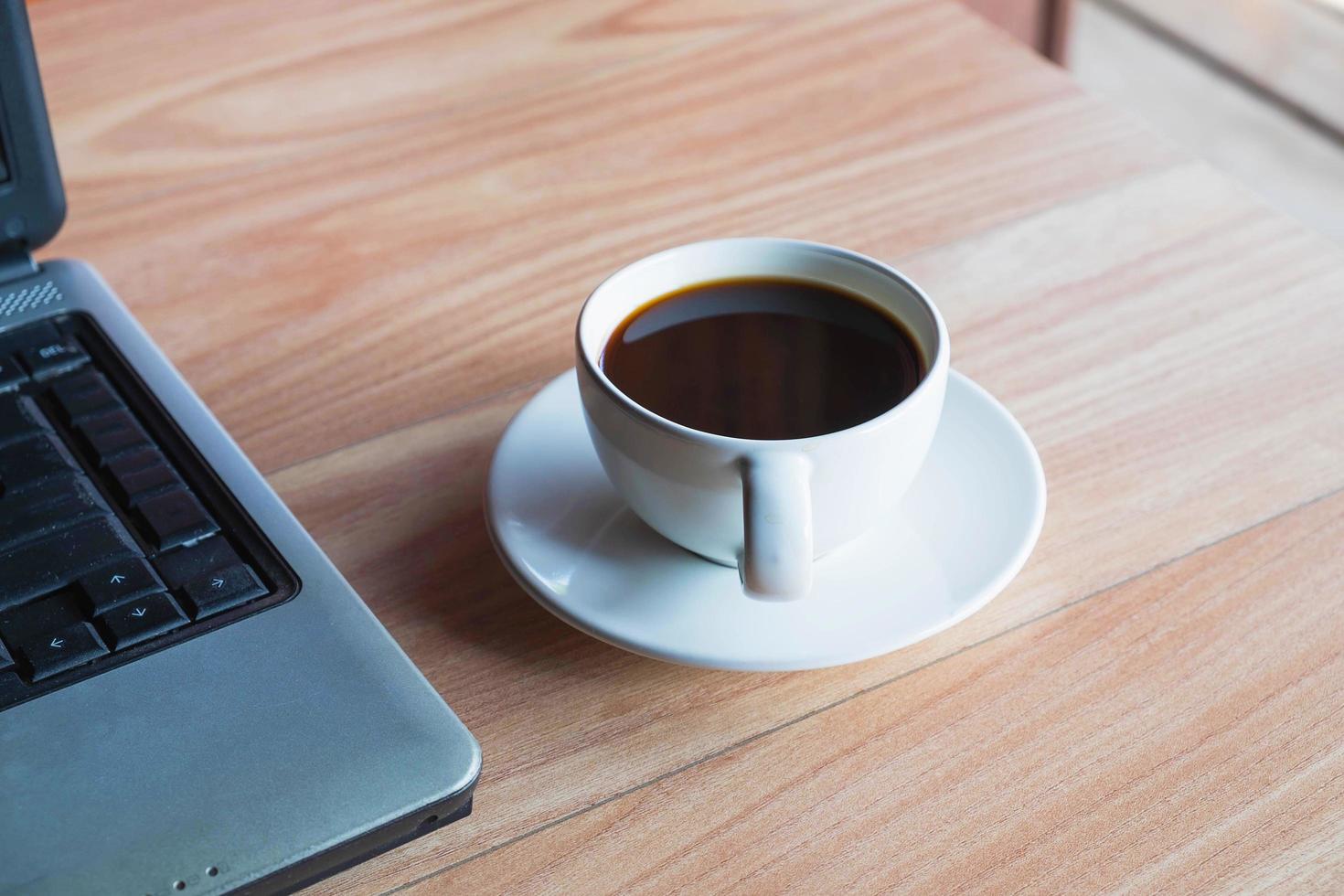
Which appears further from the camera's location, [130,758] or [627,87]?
[627,87]

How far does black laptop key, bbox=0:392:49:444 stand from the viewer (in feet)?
1.59

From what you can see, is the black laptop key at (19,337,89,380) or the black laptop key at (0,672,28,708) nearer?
the black laptop key at (0,672,28,708)

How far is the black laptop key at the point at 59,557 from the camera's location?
0.43m

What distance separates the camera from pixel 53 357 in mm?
522

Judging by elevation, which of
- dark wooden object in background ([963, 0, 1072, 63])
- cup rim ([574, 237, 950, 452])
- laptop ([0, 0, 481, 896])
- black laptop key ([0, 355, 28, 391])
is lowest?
dark wooden object in background ([963, 0, 1072, 63])

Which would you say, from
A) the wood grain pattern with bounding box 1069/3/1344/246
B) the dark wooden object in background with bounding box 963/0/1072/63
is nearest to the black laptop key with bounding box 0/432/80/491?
the dark wooden object in background with bounding box 963/0/1072/63

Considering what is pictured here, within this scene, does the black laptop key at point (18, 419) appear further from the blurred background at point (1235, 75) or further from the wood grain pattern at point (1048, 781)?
the blurred background at point (1235, 75)

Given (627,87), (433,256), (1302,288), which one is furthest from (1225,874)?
(627,87)

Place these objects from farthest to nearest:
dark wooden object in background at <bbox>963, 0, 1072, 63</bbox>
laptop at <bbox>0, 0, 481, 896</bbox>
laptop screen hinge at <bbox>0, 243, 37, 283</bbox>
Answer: dark wooden object in background at <bbox>963, 0, 1072, 63</bbox>, laptop screen hinge at <bbox>0, 243, 37, 283</bbox>, laptop at <bbox>0, 0, 481, 896</bbox>

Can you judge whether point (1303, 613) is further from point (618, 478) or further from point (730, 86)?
point (730, 86)

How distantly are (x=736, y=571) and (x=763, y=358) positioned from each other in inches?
3.2

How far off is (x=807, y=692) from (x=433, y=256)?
0.33 m

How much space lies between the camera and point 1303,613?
46 centimetres

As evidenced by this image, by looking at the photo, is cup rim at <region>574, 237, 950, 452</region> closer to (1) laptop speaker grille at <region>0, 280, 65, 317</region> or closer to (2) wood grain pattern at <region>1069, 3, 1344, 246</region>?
(1) laptop speaker grille at <region>0, 280, 65, 317</region>
